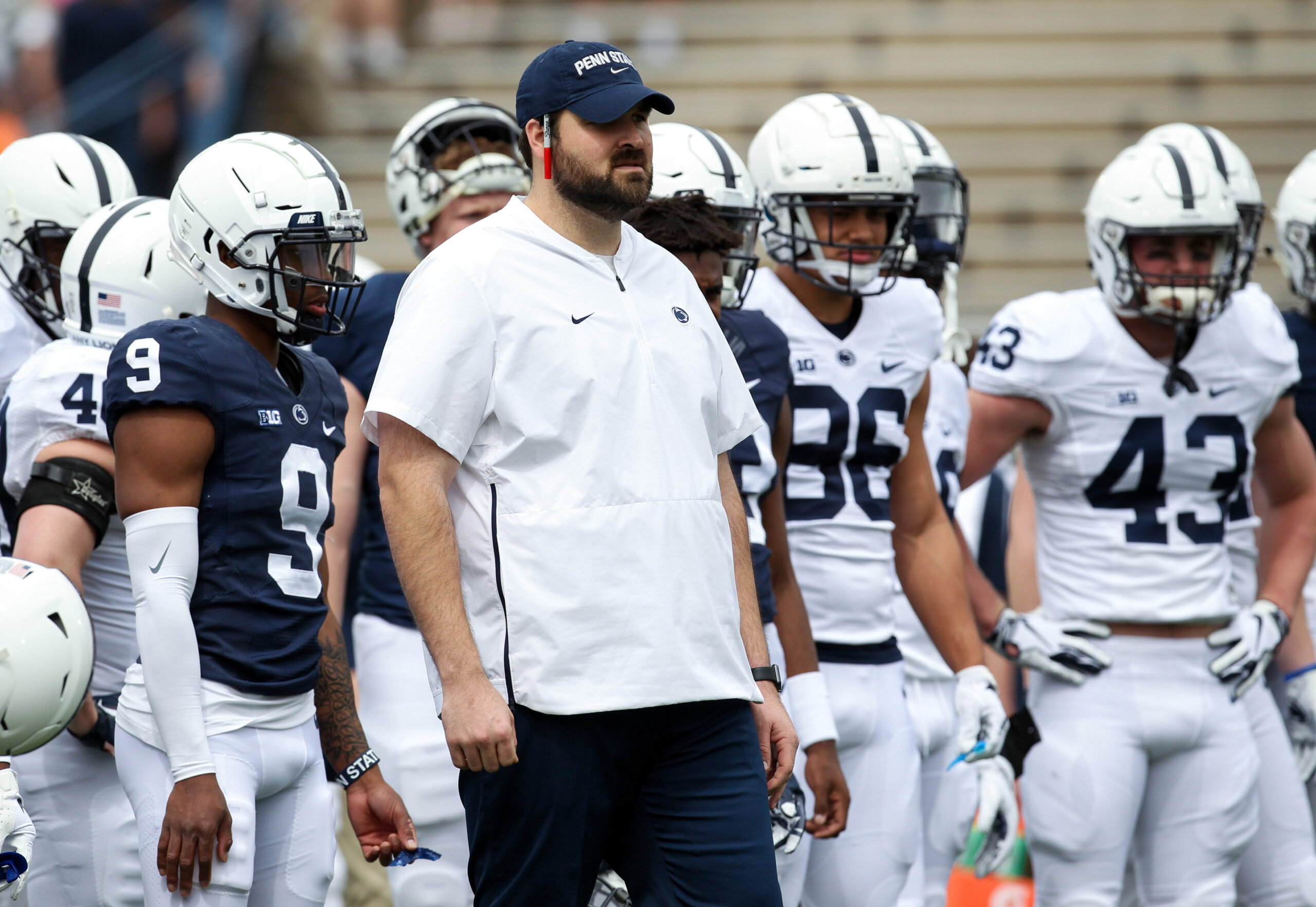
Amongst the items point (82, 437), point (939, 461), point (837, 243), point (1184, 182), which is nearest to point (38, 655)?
point (82, 437)

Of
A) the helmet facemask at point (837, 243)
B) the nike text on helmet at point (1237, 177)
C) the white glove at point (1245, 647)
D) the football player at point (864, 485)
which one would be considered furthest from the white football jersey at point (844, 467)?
the nike text on helmet at point (1237, 177)

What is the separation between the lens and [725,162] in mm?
4055

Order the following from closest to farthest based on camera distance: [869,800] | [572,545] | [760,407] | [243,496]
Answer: [572,545] → [243,496] → [760,407] → [869,800]

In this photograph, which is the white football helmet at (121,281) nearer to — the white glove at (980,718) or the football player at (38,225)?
the football player at (38,225)

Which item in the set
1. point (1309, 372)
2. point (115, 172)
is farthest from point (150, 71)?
point (1309, 372)

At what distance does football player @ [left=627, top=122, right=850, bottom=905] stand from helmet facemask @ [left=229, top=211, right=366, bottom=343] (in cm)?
66

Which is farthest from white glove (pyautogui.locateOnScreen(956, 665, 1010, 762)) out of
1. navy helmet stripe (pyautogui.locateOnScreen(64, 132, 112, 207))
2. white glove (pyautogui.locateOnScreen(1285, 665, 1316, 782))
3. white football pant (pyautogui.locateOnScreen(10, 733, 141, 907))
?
navy helmet stripe (pyautogui.locateOnScreen(64, 132, 112, 207))

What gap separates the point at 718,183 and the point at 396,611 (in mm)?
1306

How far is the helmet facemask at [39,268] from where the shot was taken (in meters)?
3.89

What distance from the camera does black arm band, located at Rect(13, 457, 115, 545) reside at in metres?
3.05

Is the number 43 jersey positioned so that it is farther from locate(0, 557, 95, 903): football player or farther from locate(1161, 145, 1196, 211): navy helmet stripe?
locate(0, 557, 95, 903): football player

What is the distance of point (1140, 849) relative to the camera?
438 cm

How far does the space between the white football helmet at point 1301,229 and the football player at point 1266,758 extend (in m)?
0.43

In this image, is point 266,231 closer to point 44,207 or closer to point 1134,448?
point 44,207
